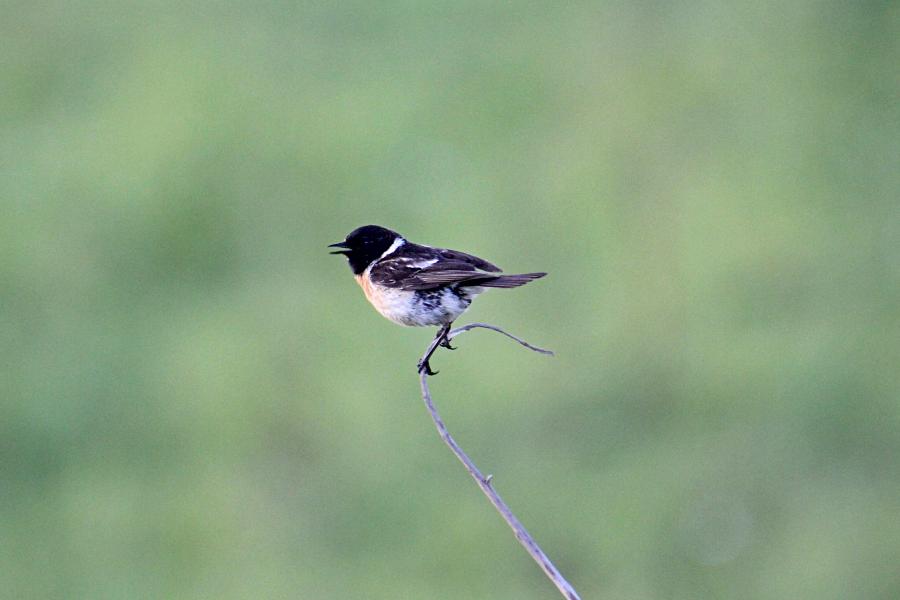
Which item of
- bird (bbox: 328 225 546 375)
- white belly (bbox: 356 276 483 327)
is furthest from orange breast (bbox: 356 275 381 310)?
white belly (bbox: 356 276 483 327)

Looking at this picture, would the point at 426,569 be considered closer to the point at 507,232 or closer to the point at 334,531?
the point at 334,531

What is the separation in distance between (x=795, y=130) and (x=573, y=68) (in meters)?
2.57

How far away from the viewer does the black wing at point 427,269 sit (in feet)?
17.5

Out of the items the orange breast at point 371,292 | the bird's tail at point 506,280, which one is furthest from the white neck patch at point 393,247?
the bird's tail at point 506,280

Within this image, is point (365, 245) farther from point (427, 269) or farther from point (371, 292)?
point (427, 269)

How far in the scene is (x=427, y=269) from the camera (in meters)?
5.59

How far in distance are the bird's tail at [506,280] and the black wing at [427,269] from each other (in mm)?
13

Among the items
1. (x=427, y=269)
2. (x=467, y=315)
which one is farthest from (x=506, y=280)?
(x=467, y=315)

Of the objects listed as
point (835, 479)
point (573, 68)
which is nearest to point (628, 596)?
point (835, 479)

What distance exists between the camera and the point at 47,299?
12000 millimetres

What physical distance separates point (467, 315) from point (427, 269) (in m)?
5.73

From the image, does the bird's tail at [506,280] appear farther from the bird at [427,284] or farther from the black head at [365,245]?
the black head at [365,245]

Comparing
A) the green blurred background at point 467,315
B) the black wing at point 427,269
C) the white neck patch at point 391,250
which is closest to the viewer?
the black wing at point 427,269

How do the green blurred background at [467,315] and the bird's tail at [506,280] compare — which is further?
the green blurred background at [467,315]
